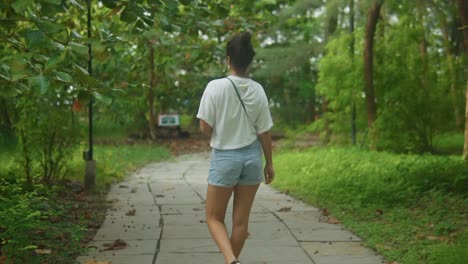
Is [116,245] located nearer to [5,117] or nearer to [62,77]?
[62,77]

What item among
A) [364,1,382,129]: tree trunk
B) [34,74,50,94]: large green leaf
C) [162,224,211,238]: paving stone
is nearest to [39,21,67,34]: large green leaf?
[34,74,50,94]: large green leaf

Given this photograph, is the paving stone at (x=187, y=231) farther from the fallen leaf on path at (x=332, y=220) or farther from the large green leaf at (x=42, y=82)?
the large green leaf at (x=42, y=82)

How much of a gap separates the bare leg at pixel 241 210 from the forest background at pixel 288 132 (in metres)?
1.29

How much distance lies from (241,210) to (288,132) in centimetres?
1697

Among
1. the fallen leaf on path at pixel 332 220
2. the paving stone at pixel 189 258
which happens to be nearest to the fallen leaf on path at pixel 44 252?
the paving stone at pixel 189 258

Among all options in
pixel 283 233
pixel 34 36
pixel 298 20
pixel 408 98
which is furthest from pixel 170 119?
pixel 34 36

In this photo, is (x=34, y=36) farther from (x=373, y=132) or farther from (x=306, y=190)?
(x=373, y=132)

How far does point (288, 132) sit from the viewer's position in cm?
2152

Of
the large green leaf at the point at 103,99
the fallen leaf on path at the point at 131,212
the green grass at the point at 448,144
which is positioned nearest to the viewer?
the large green leaf at the point at 103,99

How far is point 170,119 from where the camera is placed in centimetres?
2533

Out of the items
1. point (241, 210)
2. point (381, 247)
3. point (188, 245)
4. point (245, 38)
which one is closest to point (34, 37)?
point (245, 38)

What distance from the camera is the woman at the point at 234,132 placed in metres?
4.43

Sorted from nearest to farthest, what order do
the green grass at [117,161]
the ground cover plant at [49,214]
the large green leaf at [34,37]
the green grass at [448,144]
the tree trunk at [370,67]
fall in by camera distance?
the large green leaf at [34,37], the ground cover plant at [49,214], the green grass at [117,161], the tree trunk at [370,67], the green grass at [448,144]

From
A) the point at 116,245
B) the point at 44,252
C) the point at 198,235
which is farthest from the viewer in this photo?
the point at 198,235
